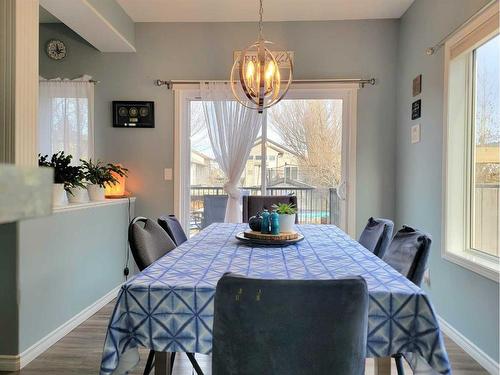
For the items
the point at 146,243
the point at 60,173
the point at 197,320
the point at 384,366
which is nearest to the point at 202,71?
the point at 60,173

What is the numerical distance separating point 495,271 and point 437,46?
174cm

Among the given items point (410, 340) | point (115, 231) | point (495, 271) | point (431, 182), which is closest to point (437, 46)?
point (431, 182)

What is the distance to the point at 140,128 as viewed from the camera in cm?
389

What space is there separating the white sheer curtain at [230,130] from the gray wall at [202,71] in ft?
0.81

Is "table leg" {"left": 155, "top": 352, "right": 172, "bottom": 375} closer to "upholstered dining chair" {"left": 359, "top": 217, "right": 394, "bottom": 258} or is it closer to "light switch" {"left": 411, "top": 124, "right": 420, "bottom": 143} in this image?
"upholstered dining chair" {"left": 359, "top": 217, "right": 394, "bottom": 258}

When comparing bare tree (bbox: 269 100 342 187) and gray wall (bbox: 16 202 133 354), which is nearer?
gray wall (bbox: 16 202 133 354)

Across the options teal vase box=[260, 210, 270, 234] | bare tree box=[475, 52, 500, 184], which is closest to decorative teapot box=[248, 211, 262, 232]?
teal vase box=[260, 210, 270, 234]

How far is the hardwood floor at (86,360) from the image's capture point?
2.11 metres

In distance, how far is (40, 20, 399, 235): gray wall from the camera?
147 inches

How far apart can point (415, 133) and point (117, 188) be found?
288 centimetres

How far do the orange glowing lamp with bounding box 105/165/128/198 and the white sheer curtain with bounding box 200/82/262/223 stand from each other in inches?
39.3

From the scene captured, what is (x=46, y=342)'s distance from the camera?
2369mm

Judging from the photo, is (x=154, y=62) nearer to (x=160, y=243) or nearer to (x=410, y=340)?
(x=160, y=243)

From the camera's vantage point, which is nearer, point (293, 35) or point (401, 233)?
point (401, 233)
